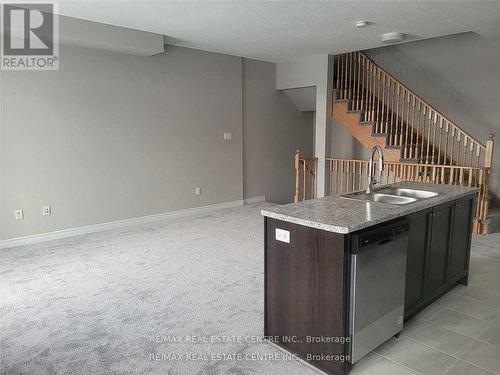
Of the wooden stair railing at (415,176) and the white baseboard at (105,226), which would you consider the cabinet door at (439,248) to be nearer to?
the wooden stair railing at (415,176)

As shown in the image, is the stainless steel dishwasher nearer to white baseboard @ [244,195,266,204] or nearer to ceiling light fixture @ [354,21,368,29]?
ceiling light fixture @ [354,21,368,29]

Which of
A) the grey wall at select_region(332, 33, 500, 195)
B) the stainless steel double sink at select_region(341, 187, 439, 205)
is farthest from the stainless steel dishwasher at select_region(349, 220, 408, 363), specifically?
the grey wall at select_region(332, 33, 500, 195)

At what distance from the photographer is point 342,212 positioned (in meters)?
2.21

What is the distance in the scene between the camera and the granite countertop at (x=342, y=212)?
6.42 feet

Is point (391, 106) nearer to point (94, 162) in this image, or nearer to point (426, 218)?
point (426, 218)

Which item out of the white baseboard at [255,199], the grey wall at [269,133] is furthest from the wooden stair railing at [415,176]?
the white baseboard at [255,199]

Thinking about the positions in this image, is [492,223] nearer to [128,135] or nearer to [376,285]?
[376,285]

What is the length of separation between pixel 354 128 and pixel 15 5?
5219 millimetres

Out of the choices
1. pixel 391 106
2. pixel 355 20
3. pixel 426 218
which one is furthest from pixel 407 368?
pixel 391 106

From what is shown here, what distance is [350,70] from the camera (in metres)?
6.78

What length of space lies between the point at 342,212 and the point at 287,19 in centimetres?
304

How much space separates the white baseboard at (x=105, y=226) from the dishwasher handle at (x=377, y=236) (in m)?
4.24

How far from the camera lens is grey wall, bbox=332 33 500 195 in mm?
5973

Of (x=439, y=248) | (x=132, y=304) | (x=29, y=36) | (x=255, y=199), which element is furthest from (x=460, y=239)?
(x=29, y=36)
